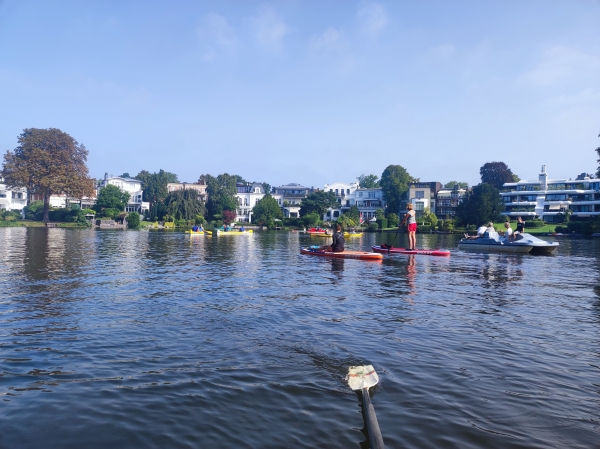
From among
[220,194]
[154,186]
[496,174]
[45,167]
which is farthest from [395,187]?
[45,167]

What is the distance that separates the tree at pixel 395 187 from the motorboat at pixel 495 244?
73.0 metres

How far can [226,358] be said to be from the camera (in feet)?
27.4

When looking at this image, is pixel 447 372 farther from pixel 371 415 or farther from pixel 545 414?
pixel 371 415

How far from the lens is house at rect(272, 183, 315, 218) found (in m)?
121

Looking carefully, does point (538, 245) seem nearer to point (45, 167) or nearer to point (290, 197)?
point (45, 167)

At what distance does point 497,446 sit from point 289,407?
8.51 feet

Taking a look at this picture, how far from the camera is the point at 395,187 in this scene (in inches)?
4338

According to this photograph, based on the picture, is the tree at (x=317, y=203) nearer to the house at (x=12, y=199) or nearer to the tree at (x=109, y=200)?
the tree at (x=109, y=200)

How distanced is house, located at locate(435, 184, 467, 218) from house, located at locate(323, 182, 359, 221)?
2076cm

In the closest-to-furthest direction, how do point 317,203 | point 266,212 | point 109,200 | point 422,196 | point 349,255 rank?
point 349,255
point 109,200
point 266,212
point 317,203
point 422,196

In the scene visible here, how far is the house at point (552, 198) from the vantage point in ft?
329

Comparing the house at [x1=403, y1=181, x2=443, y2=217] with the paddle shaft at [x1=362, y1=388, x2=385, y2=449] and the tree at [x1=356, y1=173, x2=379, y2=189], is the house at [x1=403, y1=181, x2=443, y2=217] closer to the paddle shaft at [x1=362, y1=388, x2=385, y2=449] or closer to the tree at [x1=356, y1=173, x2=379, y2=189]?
the tree at [x1=356, y1=173, x2=379, y2=189]

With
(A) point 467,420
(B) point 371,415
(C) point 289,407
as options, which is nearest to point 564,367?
(A) point 467,420

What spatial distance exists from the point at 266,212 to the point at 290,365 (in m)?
92.0
